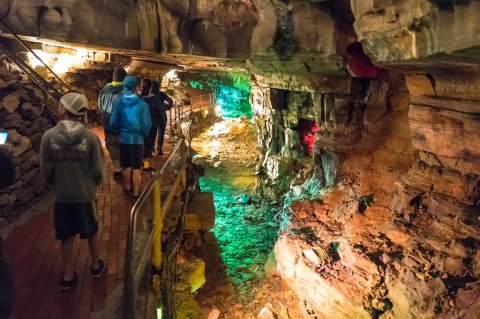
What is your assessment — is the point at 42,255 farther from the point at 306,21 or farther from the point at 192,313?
the point at 306,21

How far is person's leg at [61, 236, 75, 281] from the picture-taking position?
3.50m

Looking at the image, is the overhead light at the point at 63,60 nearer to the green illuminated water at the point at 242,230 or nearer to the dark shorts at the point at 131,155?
the green illuminated water at the point at 242,230

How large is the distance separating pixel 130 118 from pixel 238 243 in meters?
7.51

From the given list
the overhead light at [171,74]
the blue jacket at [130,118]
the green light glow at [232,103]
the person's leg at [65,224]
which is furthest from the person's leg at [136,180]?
the green light glow at [232,103]

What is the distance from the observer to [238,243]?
11531 millimetres

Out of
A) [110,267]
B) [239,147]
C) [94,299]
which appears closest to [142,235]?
[110,267]

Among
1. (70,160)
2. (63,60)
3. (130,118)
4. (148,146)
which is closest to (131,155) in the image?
(130,118)

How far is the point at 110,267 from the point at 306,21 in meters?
7.14

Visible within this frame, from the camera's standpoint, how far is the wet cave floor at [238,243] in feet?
27.8

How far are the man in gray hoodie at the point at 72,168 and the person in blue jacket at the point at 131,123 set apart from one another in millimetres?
1641

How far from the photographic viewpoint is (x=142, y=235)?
4195 mm

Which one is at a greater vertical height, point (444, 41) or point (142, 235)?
point (444, 41)

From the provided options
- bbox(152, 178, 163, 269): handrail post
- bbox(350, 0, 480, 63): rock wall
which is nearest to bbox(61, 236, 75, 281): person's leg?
bbox(152, 178, 163, 269): handrail post

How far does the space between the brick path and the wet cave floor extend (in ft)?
12.3
